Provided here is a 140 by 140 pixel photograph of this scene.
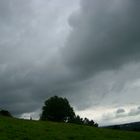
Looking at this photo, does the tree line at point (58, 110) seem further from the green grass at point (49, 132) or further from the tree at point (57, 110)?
the green grass at point (49, 132)

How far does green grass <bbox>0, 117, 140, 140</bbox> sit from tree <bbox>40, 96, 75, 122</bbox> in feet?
215

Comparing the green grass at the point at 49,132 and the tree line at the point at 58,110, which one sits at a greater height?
the tree line at the point at 58,110

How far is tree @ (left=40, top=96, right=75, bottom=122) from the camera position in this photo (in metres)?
128

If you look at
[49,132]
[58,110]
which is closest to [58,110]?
[58,110]

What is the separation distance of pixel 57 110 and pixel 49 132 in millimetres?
75250

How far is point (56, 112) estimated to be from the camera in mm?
130000

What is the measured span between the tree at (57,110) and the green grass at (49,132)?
65.7m

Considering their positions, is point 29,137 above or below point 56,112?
below

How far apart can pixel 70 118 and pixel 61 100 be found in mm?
6020

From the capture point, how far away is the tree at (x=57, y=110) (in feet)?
421

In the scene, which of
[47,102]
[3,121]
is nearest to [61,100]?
[47,102]

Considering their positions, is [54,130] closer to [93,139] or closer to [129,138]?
[93,139]

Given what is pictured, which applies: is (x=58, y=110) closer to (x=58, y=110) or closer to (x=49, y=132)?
(x=58, y=110)

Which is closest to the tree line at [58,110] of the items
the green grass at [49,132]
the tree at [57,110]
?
the tree at [57,110]
